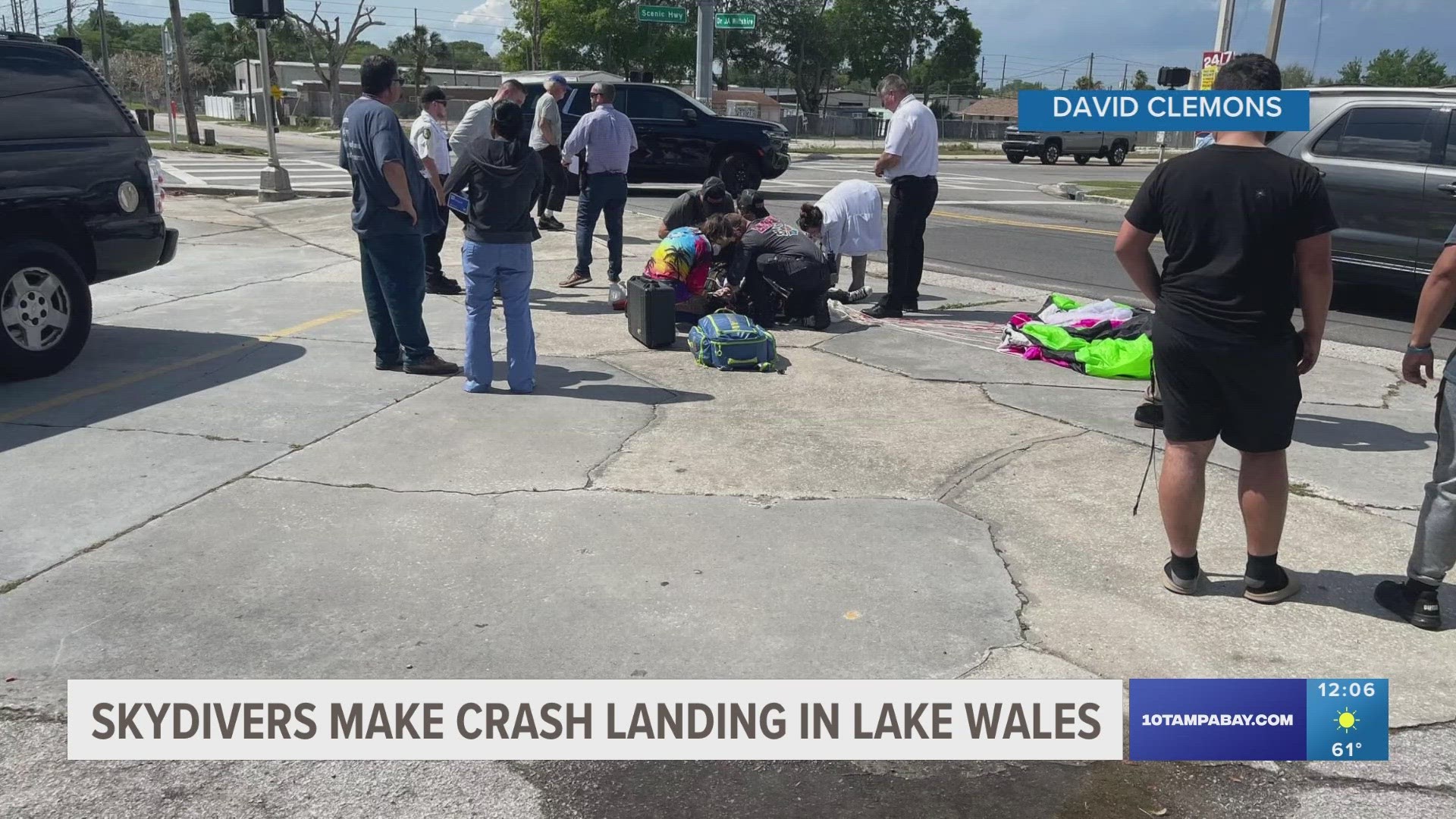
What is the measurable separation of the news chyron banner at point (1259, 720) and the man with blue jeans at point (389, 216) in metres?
5.09

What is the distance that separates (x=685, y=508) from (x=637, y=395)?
2061 mm

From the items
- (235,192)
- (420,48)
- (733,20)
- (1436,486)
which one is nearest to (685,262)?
(1436,486)

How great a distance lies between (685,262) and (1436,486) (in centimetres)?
578

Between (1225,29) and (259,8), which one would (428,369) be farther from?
(1225,29)

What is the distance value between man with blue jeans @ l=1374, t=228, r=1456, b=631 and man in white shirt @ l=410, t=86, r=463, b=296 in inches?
284

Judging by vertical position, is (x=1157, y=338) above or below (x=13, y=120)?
below

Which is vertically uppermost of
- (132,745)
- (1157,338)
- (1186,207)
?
(1186,207)

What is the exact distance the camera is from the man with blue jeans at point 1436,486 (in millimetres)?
3977

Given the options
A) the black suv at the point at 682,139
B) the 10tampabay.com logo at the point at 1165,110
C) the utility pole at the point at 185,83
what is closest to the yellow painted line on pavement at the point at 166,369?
the 10tampabay.com logo at the point at 1165,110

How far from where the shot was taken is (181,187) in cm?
1958

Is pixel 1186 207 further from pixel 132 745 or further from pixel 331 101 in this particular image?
pixel 331 101

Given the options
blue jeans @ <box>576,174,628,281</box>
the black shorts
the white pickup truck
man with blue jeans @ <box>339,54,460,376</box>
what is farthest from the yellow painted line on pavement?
the white pickup truck

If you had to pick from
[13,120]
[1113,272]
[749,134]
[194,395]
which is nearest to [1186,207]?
[194,395]

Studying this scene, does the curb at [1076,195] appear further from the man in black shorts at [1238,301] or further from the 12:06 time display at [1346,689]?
the 12:06 time display at [1346,689]
